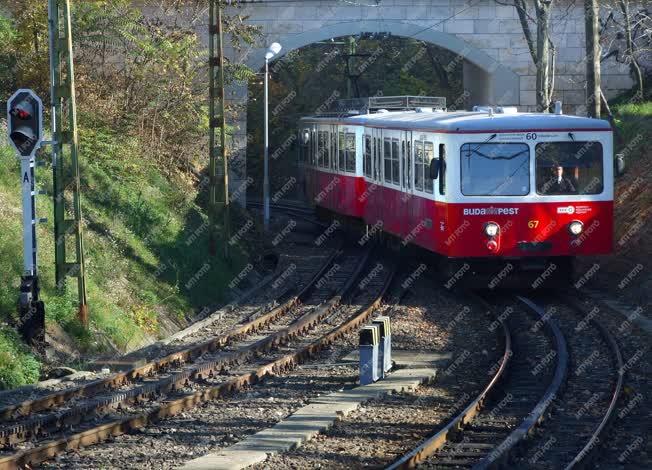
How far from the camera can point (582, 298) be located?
19484 millimetres

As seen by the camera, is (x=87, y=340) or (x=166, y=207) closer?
(x=87, y=340)

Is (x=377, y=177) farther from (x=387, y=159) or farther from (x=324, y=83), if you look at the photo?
(x=324, y=83)

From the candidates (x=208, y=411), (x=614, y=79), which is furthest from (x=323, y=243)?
(x=208, y=411)

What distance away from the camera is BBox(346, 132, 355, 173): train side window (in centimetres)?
2683

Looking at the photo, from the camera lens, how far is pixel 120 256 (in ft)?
64.6

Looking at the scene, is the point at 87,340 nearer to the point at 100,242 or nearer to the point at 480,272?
the point at 100,242

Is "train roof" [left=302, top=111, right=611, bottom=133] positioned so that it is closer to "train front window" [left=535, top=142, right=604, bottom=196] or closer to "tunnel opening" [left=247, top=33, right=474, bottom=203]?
"train front window" [left=535, top=142, right=604, bottom=196]

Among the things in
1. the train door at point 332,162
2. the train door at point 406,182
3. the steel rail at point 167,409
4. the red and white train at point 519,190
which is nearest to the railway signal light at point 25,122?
the steel rail at point 167,409

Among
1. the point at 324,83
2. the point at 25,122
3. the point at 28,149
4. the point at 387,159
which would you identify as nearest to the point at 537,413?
the point at 28,149

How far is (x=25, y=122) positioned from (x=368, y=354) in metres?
5.25

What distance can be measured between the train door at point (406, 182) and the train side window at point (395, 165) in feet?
1.19

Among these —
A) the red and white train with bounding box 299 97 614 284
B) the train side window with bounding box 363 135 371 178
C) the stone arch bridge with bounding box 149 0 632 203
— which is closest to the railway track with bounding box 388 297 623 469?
the red and white train with bounding box 299 97 614 284

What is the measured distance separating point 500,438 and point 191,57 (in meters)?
19.7

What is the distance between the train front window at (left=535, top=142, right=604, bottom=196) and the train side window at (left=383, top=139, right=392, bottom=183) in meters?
4.73
